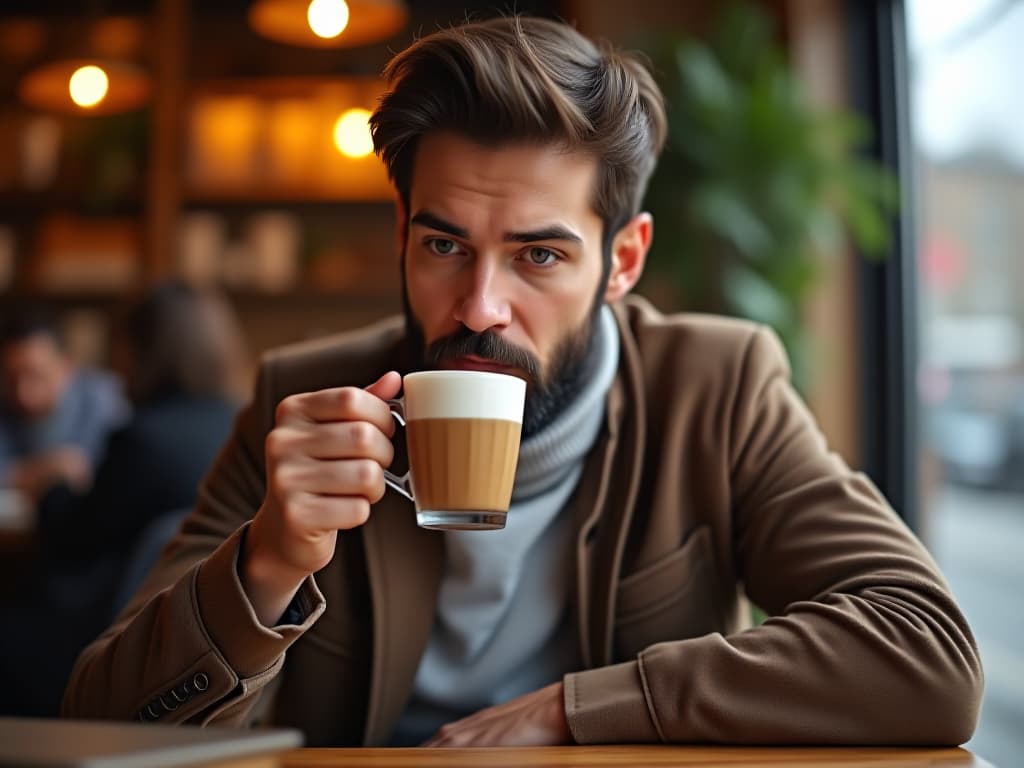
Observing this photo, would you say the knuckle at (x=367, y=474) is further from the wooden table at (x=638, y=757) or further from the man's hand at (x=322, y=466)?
the wooden table at (x=638, y=757)

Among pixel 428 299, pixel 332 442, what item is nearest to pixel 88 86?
pixel 428 299

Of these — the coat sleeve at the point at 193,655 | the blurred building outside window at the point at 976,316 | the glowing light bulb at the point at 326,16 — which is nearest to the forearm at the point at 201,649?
the coat sleeve at the point at 193,655

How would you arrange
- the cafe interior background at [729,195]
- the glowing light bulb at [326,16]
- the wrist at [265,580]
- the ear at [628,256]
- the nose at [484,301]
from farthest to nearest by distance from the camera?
the cafe interior background at [729,195] → the glowing light bulb at [326,16] → the ear at [628,256] → the nose at [484,301] → the wrist at [265,580]

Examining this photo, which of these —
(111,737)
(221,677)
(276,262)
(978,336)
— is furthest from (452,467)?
(276,262)

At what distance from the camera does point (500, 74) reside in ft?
4.62

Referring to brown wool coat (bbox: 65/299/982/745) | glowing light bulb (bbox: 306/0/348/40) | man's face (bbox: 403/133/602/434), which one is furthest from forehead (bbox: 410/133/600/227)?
glowing light bulb (bbox: 306/0/348/40)

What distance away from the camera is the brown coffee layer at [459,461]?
1149mm

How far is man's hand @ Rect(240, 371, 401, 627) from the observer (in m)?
1.09

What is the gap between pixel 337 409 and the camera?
1.10 meters

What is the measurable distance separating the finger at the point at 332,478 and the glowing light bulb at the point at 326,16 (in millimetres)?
1798

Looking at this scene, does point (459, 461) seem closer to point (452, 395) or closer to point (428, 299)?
point (452, 395)

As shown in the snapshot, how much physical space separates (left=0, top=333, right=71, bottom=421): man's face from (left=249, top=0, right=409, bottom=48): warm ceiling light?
214 centimetres

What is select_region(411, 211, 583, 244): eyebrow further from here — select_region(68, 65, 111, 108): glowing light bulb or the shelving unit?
the shelving unit

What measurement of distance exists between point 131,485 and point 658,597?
1920 mm
